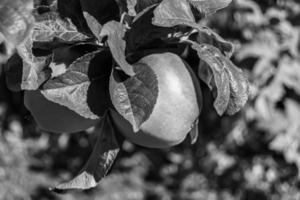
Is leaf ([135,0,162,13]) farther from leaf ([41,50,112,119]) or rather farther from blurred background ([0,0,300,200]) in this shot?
blurred background ([0,0,300,200])

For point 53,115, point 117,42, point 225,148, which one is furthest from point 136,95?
point 225,148

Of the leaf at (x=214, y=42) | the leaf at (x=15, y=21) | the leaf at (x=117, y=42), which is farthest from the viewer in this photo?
the leaf at (x=214, y=42)

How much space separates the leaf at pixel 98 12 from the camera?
0.86m

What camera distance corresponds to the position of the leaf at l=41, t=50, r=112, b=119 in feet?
2.78

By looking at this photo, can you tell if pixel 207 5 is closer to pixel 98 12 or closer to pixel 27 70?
pixel 98 12

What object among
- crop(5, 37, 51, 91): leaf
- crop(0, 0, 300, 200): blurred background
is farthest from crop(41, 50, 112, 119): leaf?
crop(0, 0, 300, 200): blurred background

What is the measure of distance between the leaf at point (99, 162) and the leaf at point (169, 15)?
0.24 metres

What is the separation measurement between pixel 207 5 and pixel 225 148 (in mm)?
1702

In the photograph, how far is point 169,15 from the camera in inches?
32.6

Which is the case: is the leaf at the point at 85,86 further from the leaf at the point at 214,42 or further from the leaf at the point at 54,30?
the leaf at the point at 214,42

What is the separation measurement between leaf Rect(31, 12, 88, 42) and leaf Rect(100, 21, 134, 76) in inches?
2.3

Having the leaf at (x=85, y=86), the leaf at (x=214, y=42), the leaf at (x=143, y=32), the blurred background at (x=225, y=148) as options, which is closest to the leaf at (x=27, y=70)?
the leaf at (x=85, y=86)

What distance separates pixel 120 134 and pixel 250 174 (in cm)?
170

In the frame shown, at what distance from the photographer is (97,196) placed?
3381 millimetres
